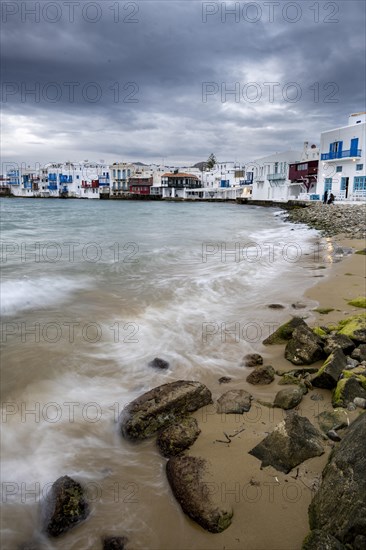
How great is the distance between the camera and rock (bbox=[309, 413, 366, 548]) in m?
2.28

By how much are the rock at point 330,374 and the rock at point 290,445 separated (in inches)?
34.8

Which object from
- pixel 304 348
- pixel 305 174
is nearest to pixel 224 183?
pixel 305 174

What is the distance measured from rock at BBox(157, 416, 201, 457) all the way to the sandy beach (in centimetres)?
7

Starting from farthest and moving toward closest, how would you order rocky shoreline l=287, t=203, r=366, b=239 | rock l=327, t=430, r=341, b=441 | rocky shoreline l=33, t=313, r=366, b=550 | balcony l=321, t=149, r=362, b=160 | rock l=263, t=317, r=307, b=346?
balcony l=321, t=149, r=362, b=160 → rocky shoreline l=287, t=203, r=366, b=239 → rock l=263, t=317, r=307, b=346 → rock l=327, t=430, r=341, b=441 → rocky shoreline l=33, t=313, r=366, b=550

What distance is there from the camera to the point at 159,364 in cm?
564

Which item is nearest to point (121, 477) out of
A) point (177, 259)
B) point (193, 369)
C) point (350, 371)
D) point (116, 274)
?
point (193, 369)

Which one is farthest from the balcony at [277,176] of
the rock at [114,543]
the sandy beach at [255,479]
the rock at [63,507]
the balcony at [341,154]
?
the rock at [114,543]

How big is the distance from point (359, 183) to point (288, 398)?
39.5 metres

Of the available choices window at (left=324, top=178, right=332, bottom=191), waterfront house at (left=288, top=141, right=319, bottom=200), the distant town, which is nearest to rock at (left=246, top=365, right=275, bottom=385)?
the distant town

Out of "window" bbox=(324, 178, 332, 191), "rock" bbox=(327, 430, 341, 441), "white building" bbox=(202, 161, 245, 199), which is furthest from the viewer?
"white building" bbox=(202, 161, 245, 199)

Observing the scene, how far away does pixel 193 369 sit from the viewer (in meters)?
5.37

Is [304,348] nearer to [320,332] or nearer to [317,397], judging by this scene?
[320,332]

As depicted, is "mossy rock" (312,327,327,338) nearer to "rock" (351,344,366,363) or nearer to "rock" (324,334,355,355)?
"rock" (324,334,355,355)

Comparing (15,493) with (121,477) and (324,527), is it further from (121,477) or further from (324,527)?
(324,527)
